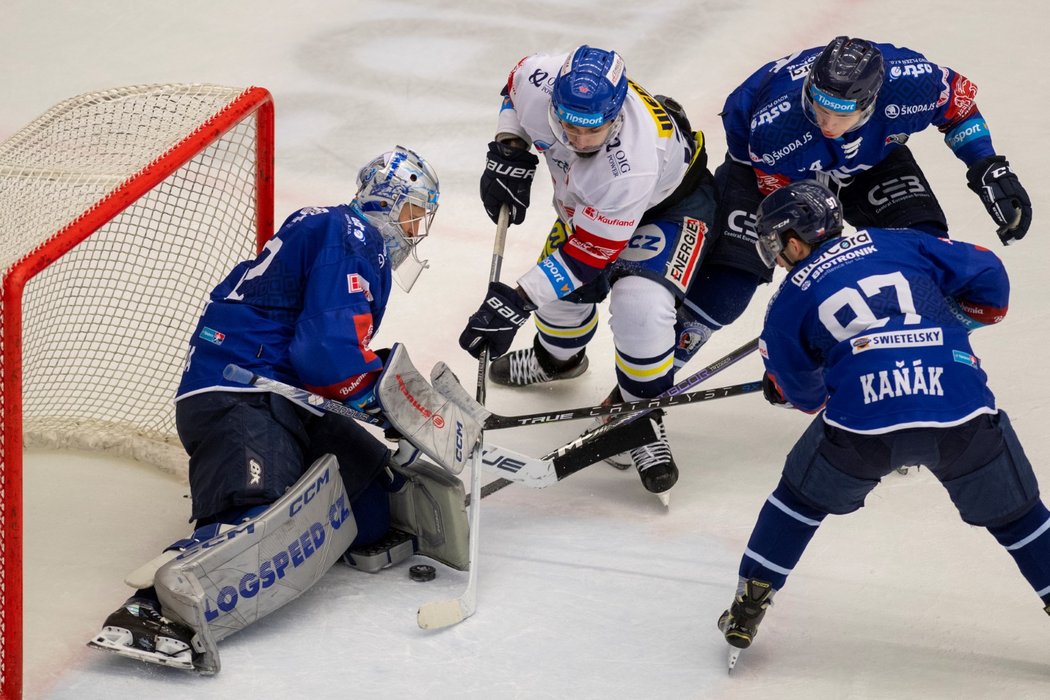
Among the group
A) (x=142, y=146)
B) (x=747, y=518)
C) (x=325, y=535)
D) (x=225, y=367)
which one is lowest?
(x=747, y=518)

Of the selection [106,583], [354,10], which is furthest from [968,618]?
[354,10]

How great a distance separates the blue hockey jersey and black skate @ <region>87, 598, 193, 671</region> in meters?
1.86

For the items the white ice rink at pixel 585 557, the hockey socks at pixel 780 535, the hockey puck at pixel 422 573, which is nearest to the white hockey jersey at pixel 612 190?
the white ice rink at pixel 585 557

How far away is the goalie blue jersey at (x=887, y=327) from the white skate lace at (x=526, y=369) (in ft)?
4.29

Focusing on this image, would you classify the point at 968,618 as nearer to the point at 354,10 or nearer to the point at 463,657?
the point at 463,657

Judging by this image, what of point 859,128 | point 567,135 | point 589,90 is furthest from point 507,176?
point 859,128

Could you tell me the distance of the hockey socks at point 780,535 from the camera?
8.91ft

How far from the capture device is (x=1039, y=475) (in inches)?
141

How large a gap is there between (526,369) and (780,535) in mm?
1488

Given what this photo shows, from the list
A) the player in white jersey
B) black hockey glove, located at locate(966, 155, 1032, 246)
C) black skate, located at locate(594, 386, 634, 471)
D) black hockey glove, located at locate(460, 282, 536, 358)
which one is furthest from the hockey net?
black hockey glove, located at locate(966, 155, 1032, 246)

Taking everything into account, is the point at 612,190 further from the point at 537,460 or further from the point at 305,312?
the point at 305,312

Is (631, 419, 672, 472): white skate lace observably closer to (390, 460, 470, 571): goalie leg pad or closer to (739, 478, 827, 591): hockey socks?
(390, 460, 470, 571): goalie leg pad

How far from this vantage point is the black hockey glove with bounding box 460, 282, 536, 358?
335 centimetres

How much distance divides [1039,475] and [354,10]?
3994mm
